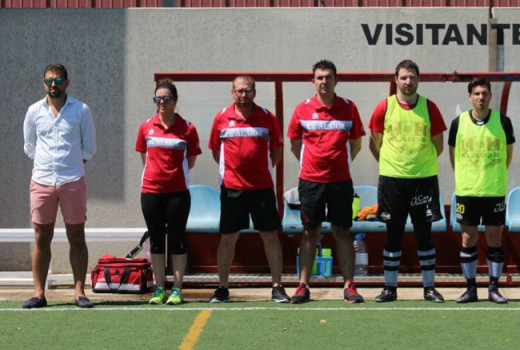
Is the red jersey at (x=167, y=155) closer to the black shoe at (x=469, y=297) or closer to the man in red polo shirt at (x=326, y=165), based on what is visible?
the man in red polo shirt at (x=326, y=165)

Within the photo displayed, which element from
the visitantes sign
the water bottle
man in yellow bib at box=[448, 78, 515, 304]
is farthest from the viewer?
the visitantes sign

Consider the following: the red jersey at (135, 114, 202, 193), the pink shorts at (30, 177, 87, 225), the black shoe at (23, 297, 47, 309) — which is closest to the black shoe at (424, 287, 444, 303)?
the red jersey at (135, 114, 202, 193)

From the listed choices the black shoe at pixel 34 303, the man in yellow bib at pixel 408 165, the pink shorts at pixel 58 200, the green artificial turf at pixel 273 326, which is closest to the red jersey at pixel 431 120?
the man in yellow bib at pixel 408 165

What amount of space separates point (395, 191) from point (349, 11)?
4.05m

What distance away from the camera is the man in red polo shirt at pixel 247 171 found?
26.6ft

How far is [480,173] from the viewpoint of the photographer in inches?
313

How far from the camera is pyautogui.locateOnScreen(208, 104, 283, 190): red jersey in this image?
26.6 feet

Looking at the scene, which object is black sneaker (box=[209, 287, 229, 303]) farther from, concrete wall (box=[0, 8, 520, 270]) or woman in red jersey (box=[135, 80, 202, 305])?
concrete wall (box=[0, 8, 520, 270])

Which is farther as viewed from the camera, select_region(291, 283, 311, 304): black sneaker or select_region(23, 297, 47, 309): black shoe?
select_region(291, 283, 311, 304): black sneaker

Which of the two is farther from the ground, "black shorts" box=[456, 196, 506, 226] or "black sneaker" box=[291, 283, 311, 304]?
"black shorts" box=[456, 196, 506, 226]

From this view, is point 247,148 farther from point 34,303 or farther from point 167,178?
point 34,303

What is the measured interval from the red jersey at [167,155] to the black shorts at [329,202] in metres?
0.95

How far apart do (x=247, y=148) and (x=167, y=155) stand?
615 mm

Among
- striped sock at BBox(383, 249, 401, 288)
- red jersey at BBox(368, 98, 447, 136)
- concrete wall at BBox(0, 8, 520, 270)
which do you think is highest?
concrete wall at BBox(0, 8, 520, 270)
